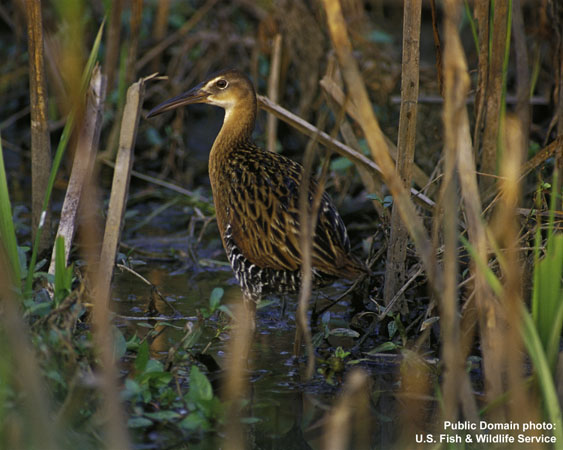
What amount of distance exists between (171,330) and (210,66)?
2740 millimetres

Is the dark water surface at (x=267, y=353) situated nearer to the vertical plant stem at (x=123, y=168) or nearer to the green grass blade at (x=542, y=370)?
the vertical plant stem at (x=123, y=168)

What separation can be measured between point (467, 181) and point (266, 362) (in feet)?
4.84

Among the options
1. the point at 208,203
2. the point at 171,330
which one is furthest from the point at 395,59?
the point at 171,330

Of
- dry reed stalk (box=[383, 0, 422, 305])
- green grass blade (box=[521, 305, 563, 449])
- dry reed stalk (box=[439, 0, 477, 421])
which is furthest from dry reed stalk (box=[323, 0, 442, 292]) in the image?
dry reed stalk (box=[383, 0, 422, 305])

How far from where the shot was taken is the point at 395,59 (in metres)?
5.92

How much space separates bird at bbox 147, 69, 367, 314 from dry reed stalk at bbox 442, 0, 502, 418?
107 cm

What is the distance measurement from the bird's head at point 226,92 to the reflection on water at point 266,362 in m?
0.88

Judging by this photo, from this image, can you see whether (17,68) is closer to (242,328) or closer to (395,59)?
(395,59)

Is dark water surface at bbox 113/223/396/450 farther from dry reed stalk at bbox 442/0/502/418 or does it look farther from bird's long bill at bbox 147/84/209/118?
bird's long bill at bbox 147/84/209/118

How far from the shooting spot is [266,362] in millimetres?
3354

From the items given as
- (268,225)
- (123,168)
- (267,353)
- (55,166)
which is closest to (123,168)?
(123,168)

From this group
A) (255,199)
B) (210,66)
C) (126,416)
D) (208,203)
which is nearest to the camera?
(126,416)

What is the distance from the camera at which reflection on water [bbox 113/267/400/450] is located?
9.16 feet

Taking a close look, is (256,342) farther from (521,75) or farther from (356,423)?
(521,75)
